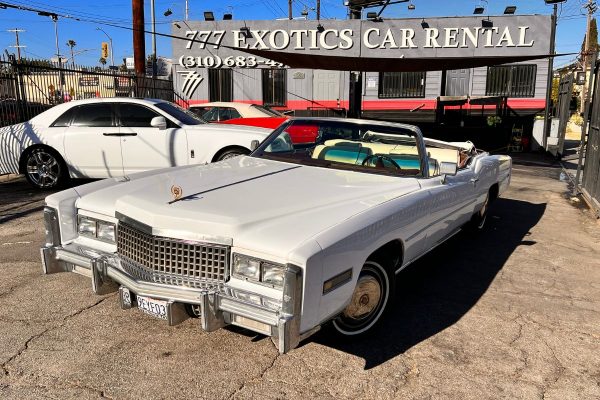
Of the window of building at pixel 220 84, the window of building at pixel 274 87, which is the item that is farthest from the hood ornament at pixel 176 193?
the window of building at pixel 220 84

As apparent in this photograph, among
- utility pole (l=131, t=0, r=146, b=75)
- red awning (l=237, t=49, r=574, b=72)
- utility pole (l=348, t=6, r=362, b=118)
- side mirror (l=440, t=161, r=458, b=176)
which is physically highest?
utility pole (l=131, t=0, r=146, b=75)

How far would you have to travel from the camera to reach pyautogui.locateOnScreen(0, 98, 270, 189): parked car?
25.5ft

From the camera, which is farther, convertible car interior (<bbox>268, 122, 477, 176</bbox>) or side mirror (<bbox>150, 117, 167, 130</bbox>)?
side mirror (<bbox>150, 117, 167, 130</bbox>)

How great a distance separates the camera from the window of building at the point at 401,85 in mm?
20047

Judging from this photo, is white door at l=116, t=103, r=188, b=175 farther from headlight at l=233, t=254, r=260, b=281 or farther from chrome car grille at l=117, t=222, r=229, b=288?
headlight at l=233, t=254, r=260, b=281

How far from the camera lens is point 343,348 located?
329cm

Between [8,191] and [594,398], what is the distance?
29.4 ft

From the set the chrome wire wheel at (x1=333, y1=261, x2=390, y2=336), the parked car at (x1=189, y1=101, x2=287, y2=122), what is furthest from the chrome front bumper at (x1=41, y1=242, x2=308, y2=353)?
the parked car at (x1=189, y1=101, x2=287, y2=122)

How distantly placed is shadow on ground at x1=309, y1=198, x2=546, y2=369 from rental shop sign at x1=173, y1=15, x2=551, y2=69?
45.3ft

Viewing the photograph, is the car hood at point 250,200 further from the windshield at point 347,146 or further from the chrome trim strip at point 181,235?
the windshield at point 347,146

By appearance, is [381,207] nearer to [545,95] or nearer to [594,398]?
[594,398]

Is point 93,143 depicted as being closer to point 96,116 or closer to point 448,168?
point 96,116

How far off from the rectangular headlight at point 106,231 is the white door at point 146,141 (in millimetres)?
4465

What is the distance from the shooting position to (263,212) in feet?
9.91
